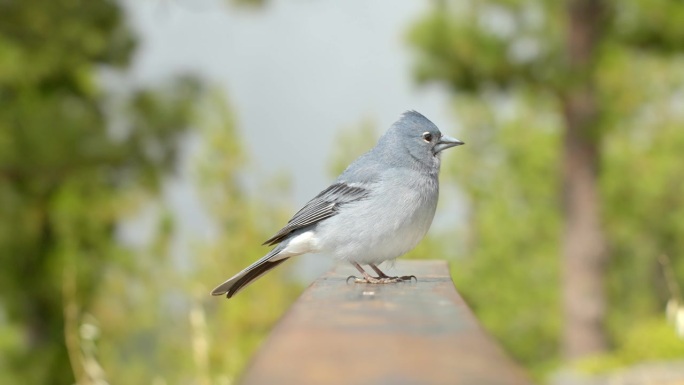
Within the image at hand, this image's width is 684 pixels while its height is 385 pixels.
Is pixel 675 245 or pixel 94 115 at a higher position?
pixel 94 115

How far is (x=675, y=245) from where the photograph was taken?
61.5 feet

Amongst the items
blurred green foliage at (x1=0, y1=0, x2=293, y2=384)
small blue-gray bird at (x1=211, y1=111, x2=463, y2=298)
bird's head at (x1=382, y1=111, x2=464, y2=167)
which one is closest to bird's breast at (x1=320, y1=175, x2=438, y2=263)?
small blue-gray bird at (x1=211, y1=111, x2=463, y2=298)

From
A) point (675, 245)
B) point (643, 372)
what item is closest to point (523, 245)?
point (675, 245)

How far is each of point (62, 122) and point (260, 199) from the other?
3.49 m

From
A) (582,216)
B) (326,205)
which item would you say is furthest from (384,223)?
(582,216)

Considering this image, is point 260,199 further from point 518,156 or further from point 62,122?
point 518,156

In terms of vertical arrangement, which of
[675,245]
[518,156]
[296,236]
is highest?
[296,236]

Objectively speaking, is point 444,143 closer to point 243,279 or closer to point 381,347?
point 243,279

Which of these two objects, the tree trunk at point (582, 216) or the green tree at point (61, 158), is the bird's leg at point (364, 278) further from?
the tree trunk at point (582, 216)

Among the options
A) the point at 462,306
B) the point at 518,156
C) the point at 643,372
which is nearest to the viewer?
the point at 462,306

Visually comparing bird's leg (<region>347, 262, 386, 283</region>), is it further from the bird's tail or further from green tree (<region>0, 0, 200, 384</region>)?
green tree (<region>0, 0, 200, 384</region>)

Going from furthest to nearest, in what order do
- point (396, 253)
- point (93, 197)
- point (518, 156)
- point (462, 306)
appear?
point (518, 156)
point (93, 197)
point (396, 253)
point (462, 306)

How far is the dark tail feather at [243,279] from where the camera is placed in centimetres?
208

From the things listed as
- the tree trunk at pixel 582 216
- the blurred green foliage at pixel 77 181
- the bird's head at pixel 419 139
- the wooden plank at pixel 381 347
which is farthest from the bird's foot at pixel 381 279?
the tree trunk at pixel 582 216
